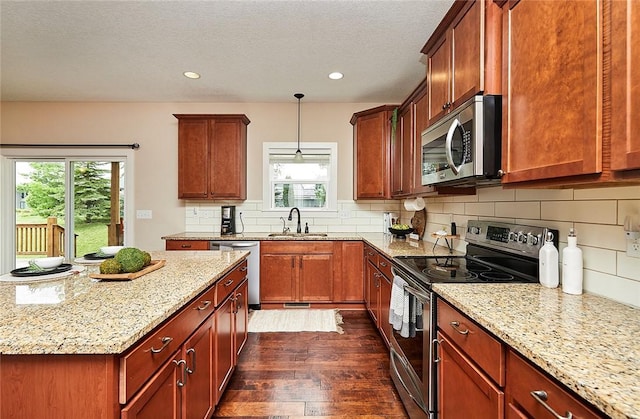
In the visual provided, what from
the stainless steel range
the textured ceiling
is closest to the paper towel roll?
the stainless steel range

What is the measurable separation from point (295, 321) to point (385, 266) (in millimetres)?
1251

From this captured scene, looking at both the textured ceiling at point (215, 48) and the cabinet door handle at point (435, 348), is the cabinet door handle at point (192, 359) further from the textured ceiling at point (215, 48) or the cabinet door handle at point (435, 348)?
the textured ceiling at point (215, 48)

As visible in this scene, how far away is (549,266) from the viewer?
1421 mm

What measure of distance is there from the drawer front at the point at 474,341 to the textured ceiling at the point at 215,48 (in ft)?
6.49

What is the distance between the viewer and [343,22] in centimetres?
231

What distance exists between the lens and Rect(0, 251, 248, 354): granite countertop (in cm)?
82

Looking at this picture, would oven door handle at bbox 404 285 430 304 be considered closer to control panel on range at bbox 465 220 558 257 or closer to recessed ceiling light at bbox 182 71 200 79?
control panel on range at bbox 465 220 558 257

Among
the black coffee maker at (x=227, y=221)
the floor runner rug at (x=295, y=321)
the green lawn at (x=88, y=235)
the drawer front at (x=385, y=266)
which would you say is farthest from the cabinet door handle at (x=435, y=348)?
the green lawn at (x=88, y=235)

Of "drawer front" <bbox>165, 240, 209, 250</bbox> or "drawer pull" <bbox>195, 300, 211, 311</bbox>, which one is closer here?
"drawer pull" <bbox>195, 300, 211, 311</bbox>

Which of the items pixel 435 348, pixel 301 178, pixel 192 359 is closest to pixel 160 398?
pixel 192 359

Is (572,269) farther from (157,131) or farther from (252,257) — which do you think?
(157,131)

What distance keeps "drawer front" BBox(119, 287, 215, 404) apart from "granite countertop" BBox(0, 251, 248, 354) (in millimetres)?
53

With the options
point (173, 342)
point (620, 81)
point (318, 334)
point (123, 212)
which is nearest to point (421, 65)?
point (620, 81)

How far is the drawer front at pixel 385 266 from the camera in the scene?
94.9 inches
